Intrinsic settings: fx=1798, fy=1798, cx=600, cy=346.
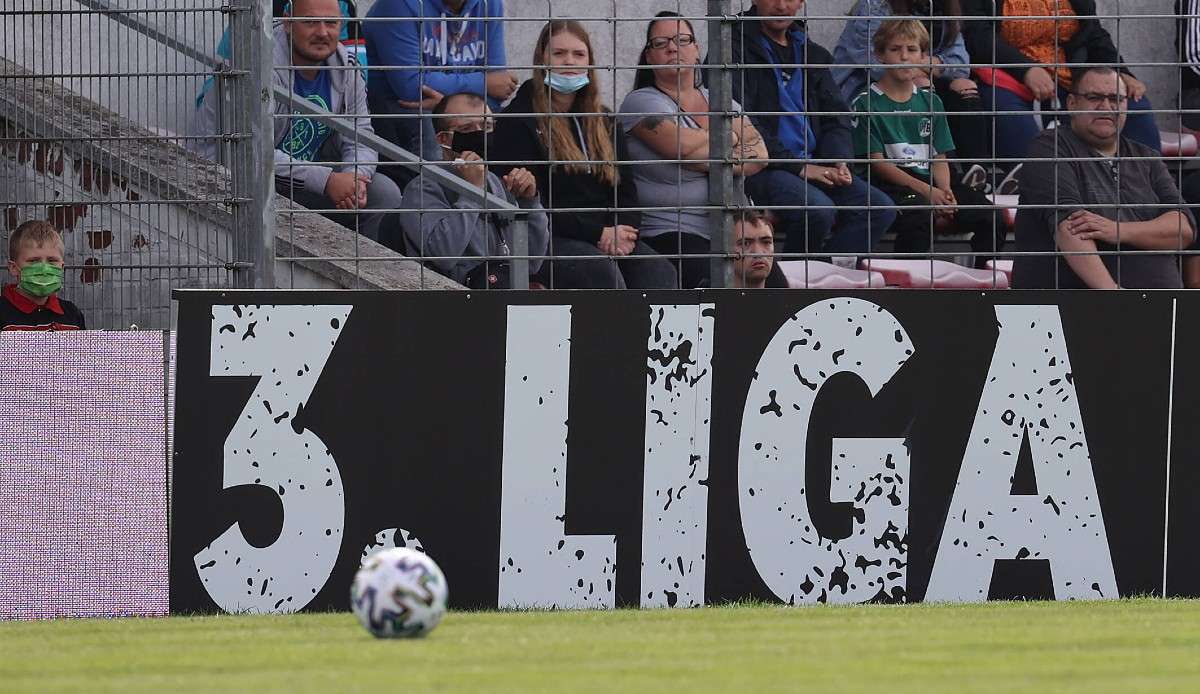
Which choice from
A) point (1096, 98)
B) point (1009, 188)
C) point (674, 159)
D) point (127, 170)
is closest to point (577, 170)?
point (674, 159)

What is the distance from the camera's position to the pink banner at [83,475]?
8211 mm

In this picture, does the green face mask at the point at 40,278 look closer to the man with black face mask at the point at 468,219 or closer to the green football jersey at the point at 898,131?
the man with black face mask at the point at 468,219

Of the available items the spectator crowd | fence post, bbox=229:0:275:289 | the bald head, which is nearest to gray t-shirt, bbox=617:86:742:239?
the spectator crowd

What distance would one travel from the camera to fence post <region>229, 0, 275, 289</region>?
8508 millimetres

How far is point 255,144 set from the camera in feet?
28.0

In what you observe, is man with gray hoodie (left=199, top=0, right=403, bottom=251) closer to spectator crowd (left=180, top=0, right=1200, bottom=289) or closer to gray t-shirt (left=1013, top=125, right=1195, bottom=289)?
spectator crowd (left=180, top=0, right=1200, bottom=289)

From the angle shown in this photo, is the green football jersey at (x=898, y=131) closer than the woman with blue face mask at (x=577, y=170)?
No

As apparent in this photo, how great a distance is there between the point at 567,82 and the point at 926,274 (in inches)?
112

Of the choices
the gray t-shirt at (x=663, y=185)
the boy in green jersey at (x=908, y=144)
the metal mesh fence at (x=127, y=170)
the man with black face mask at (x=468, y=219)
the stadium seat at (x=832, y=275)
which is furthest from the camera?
the stadium seat at (x=832, y=275)

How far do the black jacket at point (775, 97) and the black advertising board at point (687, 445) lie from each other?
1268 millimetres

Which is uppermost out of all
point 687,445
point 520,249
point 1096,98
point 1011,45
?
point 1011,45

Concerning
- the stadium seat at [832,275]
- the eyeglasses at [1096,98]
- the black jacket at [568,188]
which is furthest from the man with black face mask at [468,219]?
the eyeglasses at [1096,98]

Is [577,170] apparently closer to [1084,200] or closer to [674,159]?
[674,159]

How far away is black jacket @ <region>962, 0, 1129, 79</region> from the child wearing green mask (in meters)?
5.59
